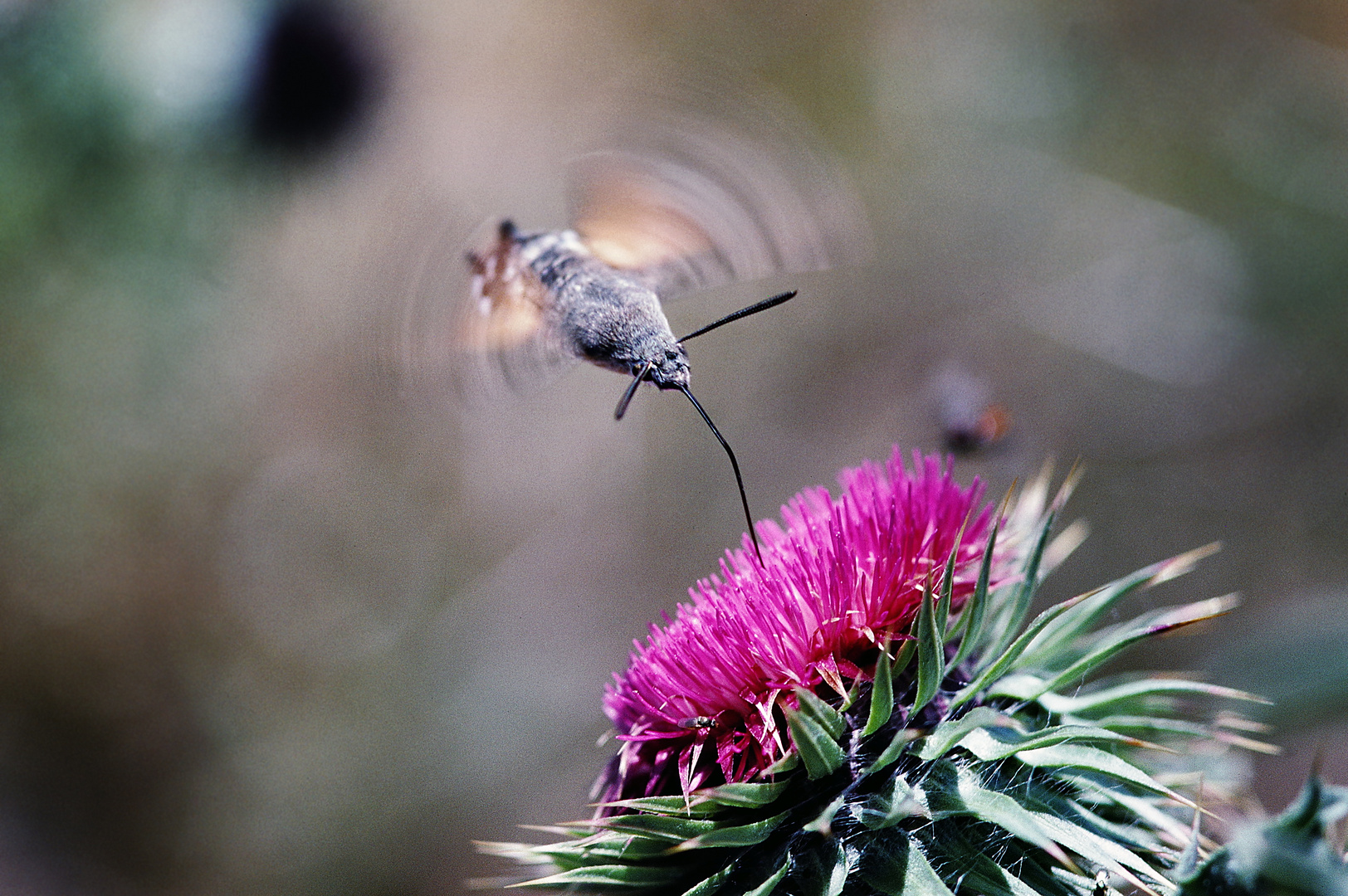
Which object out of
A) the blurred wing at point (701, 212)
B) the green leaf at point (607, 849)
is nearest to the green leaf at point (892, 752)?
the green leaf at point (607, 849)

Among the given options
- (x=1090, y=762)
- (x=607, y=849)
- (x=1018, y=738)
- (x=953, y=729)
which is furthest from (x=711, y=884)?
(x=1090, y=762)

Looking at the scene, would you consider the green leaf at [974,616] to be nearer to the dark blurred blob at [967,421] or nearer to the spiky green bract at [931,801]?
the spiky green bract at [931,801]

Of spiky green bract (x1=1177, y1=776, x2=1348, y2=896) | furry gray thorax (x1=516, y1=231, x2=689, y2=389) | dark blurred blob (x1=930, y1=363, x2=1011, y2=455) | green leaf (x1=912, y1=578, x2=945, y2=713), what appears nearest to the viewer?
spiky green bract (x1=1177, y1=776, x2=1348, y2=896)

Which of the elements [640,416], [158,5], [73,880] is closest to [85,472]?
[73,880]

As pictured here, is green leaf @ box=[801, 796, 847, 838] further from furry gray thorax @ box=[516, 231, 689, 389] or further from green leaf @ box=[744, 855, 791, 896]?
furry gray thorax @ box=[516, 231, 689, 389]

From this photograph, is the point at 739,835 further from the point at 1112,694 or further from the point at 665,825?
the point at 1112,694

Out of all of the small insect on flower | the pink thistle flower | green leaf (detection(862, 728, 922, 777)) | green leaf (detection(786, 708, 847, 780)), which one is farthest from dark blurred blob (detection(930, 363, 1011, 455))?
green leaf (detection(786, 708, 847, 780))
